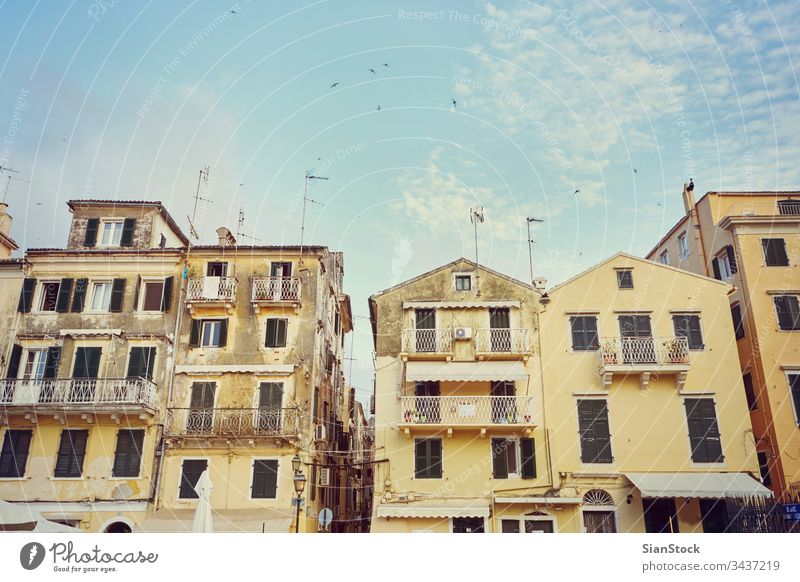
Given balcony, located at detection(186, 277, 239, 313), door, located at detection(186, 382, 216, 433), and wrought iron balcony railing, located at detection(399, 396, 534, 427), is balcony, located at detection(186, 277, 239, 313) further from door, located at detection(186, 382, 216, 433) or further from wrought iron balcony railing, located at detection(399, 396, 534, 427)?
wrought iron balcony railing, located at detection(399, 396, 534, 427)

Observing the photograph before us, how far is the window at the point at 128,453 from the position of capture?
1551 cm

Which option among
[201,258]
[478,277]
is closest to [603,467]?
[478,277]

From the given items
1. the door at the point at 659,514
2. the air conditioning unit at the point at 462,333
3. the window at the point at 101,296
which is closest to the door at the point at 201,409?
the window at the point at 101,296

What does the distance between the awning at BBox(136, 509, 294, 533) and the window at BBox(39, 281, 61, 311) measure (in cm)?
650

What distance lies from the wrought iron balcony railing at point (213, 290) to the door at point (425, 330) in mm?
4930

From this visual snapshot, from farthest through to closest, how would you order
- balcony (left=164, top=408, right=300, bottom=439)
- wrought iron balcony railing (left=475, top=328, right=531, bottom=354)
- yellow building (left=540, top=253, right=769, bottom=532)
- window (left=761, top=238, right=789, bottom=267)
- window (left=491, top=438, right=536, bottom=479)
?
window (left=761, top=238, right=789, bottom=267) → wrought iron balcony railing (left=475, top=328, right=531, bottom=354) → balcony (left=164, top=408, right=300, bottom=439) → window (left=491, top=438, right=536, bottom=479) → yellow building (left=540, top=253, right=769, bottom=532)

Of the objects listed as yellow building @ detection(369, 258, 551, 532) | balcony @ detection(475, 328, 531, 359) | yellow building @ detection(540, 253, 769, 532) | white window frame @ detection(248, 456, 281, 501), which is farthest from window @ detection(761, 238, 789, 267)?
white window frame @ detection(248, 456, 281, 501)

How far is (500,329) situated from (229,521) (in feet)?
26.0

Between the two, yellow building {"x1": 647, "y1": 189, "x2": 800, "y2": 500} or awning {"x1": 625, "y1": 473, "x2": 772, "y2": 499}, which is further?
yellow building {"x1": 647, "y1": 189, "x2": 800, "y2": 500}

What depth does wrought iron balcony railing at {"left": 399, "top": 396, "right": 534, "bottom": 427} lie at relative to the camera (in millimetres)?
15039

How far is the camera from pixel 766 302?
15.7 metres

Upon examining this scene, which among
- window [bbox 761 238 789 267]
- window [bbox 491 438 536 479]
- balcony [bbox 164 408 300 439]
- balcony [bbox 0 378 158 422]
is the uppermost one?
window [bbox 761 238 789 267]

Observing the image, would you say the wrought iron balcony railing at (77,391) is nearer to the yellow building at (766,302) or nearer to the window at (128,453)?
the window at (128,453)

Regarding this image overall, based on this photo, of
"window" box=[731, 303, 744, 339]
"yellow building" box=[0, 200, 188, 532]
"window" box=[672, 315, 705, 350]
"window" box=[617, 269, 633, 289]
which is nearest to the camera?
"yellow building" box=[0, 200, 188, 532]
